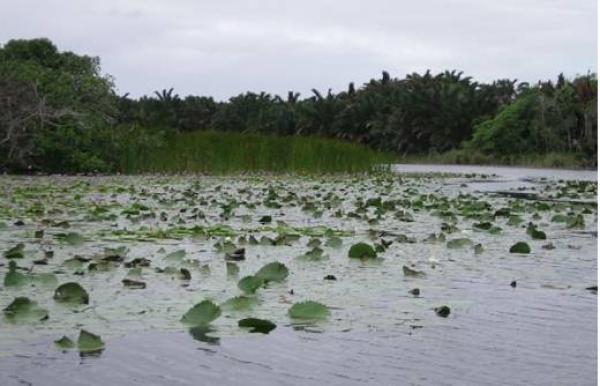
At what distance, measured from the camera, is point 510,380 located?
3.38m

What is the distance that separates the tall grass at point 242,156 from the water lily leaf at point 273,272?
647 inches

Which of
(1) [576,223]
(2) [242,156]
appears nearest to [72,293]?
(1) [576,223]

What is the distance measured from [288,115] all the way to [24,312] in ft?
179

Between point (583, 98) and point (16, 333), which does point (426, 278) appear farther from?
point (583, 98)

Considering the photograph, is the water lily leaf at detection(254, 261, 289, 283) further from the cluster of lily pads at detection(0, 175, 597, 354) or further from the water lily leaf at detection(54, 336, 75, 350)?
the water lily leaf at detection(54, 336, 75, 350)

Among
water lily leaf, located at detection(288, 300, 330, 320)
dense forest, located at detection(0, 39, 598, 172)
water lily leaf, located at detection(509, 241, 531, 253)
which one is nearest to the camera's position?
water lily leaf, located at detection(288, 300, 330, 320)

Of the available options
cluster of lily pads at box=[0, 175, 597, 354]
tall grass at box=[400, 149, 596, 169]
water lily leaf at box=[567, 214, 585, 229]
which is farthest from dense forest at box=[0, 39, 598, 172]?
water lily leaf at box=[567, 214, 585, 229]

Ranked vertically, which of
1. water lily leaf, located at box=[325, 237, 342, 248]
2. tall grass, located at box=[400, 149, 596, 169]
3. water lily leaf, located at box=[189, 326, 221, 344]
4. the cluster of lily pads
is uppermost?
tall grass, located at box=[400, 149, 596, 169]

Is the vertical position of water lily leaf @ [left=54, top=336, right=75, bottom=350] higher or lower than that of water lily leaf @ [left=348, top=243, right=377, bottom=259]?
lower

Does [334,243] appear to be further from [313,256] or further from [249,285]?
[249,285]

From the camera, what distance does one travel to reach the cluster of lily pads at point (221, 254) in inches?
172

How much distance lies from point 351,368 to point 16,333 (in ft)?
4.98

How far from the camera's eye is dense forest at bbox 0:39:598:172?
19.7 m

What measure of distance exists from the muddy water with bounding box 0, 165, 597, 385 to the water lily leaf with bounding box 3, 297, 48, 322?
1.02 feet
